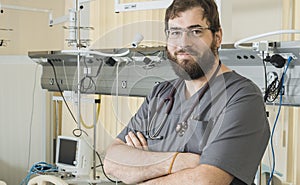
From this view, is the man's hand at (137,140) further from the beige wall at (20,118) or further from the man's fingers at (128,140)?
the beige wall at (20,118)

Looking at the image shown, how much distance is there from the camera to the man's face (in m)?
1.33

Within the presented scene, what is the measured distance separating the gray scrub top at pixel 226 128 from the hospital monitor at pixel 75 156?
1.90m

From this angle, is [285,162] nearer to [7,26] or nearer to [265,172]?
[265,172]

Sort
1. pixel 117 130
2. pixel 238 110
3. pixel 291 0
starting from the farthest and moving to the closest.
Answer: pixel 291 0 → pixel 117 130 → pixel 238 110

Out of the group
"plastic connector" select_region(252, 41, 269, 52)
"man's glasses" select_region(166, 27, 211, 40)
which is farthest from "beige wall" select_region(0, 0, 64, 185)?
"man's glasses" select_region(166, 27, 211, 40)

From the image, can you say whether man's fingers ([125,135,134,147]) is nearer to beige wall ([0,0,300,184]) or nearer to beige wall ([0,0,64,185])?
beige wall ([0,0,300,184])

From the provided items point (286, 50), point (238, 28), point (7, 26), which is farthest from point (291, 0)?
point (7, 26)

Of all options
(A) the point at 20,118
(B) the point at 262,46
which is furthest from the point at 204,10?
(A) the point at 20,118

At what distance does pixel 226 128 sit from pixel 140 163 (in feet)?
1.03

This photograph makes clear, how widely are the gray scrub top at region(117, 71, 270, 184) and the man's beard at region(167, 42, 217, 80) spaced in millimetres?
67

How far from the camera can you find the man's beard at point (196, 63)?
4.42 ft

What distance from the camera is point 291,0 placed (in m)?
2.72

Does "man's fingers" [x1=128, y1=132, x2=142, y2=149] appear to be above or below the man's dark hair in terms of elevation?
below

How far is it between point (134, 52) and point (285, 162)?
1.39 metres
